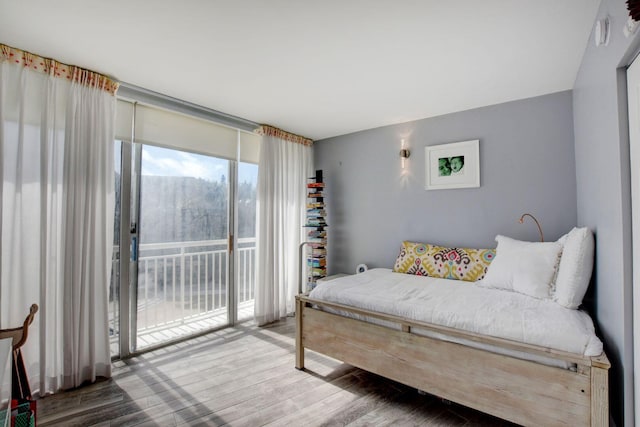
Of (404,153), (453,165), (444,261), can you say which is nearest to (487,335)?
(444,261)

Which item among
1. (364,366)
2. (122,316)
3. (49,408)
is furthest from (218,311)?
(364,366)

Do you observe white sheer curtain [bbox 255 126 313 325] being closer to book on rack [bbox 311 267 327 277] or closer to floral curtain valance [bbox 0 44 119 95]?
book on rack [bbox 311 267 327 277]

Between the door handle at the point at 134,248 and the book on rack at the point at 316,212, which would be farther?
the book on rack at the point at 316,212

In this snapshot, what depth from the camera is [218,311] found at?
402 cm

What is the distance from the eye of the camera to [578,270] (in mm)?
1999

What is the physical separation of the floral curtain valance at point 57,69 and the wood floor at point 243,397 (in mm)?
2396

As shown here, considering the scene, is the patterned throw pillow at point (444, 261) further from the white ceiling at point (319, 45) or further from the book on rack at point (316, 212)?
the white ceiling at point (319, 45)

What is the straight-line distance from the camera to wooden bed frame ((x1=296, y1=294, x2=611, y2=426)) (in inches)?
60.2

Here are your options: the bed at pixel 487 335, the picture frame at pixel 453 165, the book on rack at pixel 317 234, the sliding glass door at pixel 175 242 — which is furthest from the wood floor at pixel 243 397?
the picture frame at pixel 453 165

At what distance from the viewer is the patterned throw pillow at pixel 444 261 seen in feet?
9.95

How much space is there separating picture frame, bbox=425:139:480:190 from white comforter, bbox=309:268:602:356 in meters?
1.11

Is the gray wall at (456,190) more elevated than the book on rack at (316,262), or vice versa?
the gray wall at (456,190)

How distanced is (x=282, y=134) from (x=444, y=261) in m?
2.55

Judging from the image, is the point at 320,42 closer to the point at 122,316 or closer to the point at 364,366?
the point at 364,366
